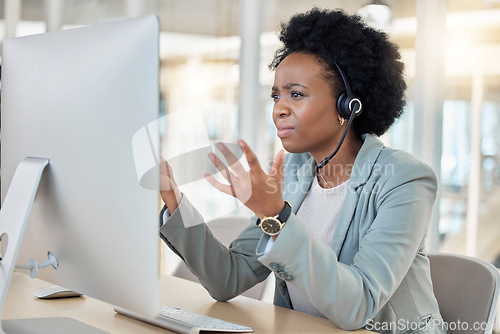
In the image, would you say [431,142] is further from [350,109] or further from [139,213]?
[139,213]

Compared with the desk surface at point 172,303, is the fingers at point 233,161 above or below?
above

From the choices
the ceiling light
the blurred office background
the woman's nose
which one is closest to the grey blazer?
the woman's nose

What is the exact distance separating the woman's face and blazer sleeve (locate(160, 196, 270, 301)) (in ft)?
1.04

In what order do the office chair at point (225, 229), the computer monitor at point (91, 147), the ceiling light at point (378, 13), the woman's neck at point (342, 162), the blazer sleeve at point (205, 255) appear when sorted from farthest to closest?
the ceiling light at point (378, 13), the office chair at point (225, 229), the woman's neck at point (342, 162), the blazer sleeve at point (205, 255), the computer monitor at point (91, 147)

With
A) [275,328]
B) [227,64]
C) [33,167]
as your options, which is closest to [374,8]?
[227,64]

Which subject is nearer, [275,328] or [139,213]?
[139,213]

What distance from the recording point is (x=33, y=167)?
3.41 feet

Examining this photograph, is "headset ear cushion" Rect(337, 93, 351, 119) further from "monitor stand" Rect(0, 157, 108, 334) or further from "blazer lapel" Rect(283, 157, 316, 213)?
"monitor stand" Rect(0, 157, 108, 334)

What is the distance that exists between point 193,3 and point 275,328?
2.79 m

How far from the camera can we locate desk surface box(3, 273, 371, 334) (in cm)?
122

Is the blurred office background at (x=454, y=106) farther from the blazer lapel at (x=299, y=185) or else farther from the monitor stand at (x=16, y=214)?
the monitor stand at (x=16, y=214)

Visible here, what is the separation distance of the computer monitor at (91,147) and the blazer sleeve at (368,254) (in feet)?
1.09

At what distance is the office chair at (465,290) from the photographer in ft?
4.57

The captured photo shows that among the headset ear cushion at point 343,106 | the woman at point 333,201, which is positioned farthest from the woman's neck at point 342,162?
the headset ear cushion at point 343,106
